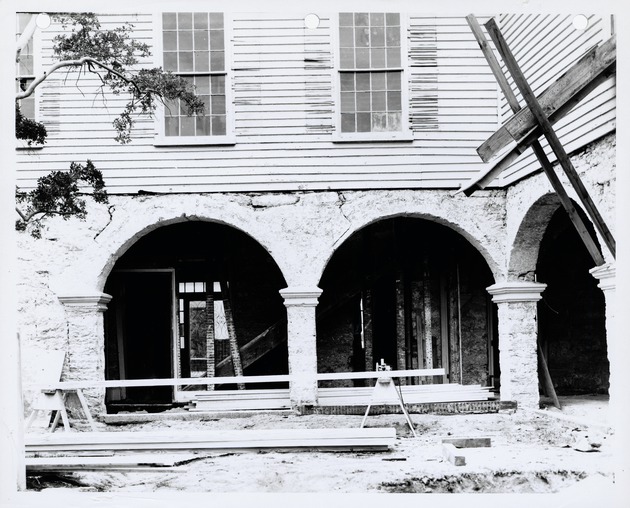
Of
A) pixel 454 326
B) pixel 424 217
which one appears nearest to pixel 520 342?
pixel 424 217

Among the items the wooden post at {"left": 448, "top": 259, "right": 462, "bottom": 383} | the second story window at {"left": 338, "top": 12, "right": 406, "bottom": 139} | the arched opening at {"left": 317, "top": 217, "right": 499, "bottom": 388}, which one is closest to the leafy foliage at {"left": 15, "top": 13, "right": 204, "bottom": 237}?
the second story window at {"left": 338, "top": 12, "right": 406, "bottom": 139}

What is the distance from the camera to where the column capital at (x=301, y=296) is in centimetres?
1030

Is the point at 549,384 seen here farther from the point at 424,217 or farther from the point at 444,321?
the point at 424,217

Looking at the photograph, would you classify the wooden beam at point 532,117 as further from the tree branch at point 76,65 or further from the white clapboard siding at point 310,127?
the tree branch at point 76,65

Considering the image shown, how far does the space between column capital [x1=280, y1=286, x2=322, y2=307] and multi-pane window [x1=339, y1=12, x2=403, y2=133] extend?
6.69 ft

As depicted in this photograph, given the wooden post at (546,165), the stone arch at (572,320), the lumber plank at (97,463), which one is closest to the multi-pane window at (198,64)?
the wooden post at (546,165)

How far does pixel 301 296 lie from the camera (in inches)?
407

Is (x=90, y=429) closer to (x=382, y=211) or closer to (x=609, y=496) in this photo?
(x=382, y=211)

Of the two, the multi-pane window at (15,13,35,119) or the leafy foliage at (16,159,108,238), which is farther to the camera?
the multi-pane window at (15,13,35,119)

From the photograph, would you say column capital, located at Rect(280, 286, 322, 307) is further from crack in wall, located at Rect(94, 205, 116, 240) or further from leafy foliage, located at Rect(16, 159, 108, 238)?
leafy foliage, located at Rect(16, 159, 108, 238)

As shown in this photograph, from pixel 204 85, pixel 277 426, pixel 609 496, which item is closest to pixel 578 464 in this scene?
pixel 609 496

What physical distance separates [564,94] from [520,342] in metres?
3.77

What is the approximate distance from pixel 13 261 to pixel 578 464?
5.16m

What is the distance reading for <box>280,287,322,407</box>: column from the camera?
10266 millimetres
